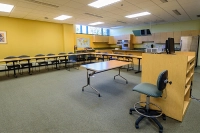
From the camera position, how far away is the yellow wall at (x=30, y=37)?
6.21m

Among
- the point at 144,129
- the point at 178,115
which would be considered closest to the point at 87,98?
the point at 144,129

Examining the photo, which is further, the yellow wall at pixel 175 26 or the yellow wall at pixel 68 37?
the yellow wall at pixel 68 37

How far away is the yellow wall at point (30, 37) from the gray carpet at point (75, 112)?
367 centimetres

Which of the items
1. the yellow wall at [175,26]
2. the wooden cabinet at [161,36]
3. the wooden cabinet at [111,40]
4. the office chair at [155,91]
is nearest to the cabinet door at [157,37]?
the wooden cabinet at [161,36]

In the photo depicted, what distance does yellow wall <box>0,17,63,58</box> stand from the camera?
621 cm

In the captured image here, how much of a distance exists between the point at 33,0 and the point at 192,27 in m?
8.45

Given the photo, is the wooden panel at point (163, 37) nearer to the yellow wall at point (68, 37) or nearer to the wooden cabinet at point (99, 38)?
the wooden cabinet at point (99, 38)

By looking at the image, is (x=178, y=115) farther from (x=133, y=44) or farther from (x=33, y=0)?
(x=133, y=44)

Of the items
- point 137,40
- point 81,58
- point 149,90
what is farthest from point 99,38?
point 149,90

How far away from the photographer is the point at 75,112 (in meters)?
2.41

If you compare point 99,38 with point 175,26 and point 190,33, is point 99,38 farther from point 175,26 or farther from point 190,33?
point 190,33

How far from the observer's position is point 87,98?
3.03 metres

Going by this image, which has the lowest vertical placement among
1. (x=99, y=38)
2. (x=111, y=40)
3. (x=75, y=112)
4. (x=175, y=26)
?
(x=75, y=112)

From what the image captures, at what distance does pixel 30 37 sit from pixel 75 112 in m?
6.31
